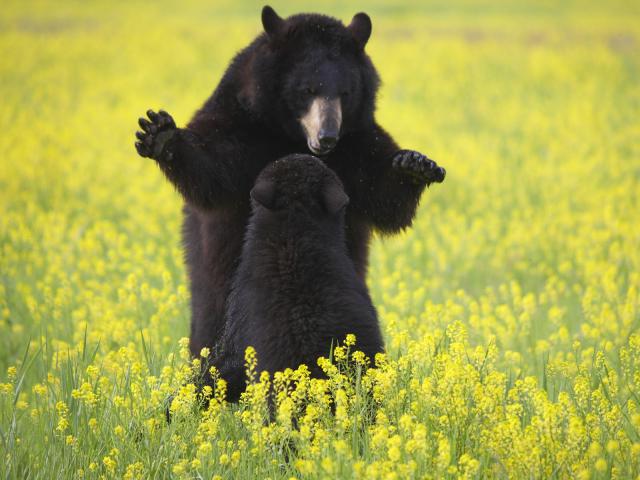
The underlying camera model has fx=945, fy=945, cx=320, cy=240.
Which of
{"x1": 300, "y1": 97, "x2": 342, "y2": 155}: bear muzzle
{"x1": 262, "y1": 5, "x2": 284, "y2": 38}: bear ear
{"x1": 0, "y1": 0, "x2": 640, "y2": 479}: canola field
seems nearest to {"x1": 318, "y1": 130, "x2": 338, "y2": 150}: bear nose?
{"x1": 300, "y1": 97, "x2": 342, "y2": 155}: bear muzzle

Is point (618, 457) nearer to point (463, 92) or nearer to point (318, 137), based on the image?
point (318, 137)

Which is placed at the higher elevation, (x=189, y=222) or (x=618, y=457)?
(x=189, y=222)

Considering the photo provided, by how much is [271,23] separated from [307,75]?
1.13 feet

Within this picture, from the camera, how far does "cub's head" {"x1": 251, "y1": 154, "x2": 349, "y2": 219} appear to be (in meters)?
4.24

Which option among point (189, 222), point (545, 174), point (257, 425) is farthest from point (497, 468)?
point (545, 174)

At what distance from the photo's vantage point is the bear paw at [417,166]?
4.79m

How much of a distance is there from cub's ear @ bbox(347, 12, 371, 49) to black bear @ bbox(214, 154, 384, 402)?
1.04 metres

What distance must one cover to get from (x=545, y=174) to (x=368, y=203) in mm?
8501

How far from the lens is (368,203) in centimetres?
507

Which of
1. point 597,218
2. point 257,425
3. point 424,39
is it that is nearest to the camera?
point 257,425

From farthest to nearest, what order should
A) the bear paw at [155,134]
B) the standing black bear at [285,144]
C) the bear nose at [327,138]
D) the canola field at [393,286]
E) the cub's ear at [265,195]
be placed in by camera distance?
1. the standing black bear at [285,144]
2. the bear nose at [327,138]
3. the bear paw at [155,134]
4. the cub's ear at [265,195]
5. the canola field at [393,286]

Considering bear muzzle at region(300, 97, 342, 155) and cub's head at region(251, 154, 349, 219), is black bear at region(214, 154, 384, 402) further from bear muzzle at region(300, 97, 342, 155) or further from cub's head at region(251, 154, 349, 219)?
bear muzzle at region(300, 97, 342, 155)

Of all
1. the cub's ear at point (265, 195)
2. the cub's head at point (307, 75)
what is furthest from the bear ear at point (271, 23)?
the cub's ear at point (265, 195)

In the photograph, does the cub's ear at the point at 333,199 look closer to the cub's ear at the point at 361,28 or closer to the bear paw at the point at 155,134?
the bear paw at the point at 155,134
